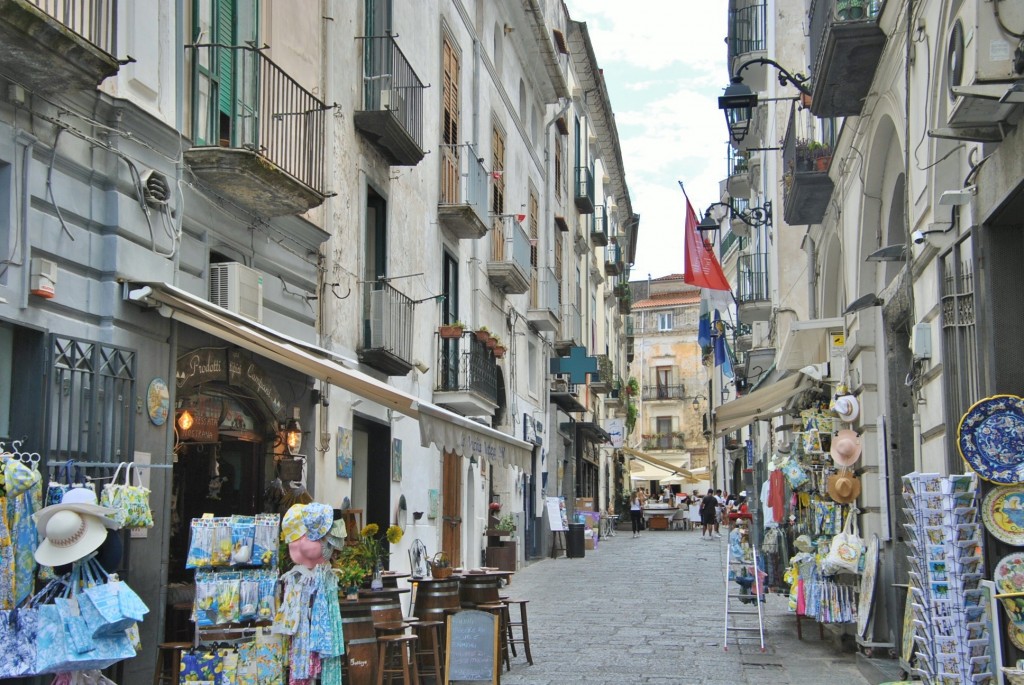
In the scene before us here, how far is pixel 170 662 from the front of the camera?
8.38m

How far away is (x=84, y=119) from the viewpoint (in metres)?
8.38

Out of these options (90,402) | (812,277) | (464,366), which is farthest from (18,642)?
(812,277)

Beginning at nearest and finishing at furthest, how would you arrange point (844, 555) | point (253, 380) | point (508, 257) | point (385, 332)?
1. point (253, 380)
2. point (844, 555)
3. point (385, 332)
4. point (508, 257)

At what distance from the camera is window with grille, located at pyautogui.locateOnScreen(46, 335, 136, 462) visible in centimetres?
790

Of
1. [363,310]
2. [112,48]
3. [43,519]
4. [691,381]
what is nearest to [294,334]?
[363,310]

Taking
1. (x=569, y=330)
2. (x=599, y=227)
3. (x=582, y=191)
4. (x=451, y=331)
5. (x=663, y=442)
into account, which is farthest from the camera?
(x=663, y=442)

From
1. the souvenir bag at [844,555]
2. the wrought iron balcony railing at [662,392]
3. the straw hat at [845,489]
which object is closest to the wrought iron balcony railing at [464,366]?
the straw hat at [845,489]

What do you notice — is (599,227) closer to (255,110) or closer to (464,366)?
Answer: (464,366)

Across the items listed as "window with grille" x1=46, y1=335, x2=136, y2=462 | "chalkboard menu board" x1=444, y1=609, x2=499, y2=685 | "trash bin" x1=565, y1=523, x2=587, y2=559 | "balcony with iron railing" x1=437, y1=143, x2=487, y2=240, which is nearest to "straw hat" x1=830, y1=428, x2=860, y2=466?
"chalkboard menu board" x1=444, y1=609, x2=499, y2=685

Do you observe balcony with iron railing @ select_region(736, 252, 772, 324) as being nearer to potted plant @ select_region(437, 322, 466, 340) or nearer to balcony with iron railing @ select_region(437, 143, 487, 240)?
balcony with iron railing @ select_region(437, 143, 487, 240)

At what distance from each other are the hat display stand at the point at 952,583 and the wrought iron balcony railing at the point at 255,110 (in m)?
6.03

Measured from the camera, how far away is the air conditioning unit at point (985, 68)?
6.57m

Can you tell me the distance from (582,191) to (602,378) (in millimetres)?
6787

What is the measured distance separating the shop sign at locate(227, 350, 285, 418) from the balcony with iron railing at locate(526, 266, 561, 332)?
1538 cm
